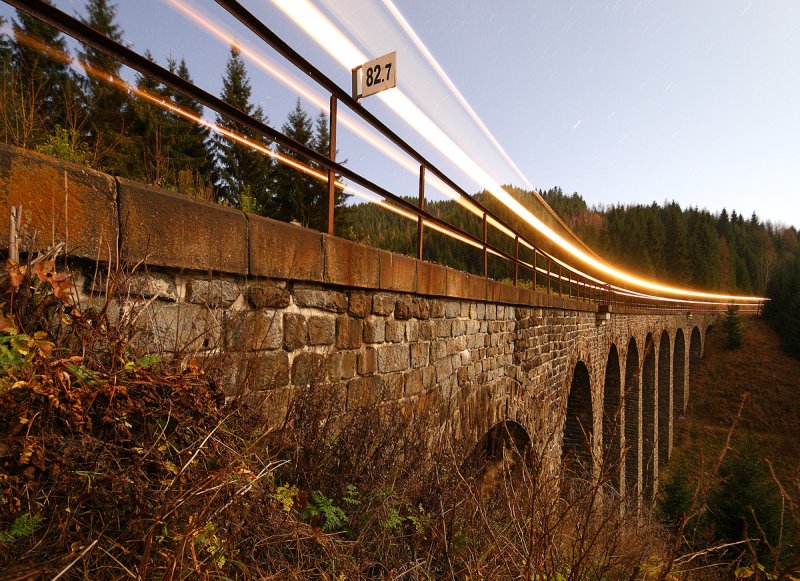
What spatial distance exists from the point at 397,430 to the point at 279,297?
4.36 ft

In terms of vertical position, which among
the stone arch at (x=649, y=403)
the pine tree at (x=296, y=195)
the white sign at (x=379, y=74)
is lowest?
the stone arch at (x=649, y=403)

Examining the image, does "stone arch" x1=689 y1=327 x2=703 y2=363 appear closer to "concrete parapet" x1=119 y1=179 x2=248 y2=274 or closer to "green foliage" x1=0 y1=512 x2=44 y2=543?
"concrete parapet" x1=119 y1=179 x2=248 y2=274

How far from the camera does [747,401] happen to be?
3828 cm

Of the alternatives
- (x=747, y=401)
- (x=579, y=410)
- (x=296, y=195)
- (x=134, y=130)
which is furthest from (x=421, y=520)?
(x=747, y=401)

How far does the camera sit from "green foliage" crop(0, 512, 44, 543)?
1304 mm

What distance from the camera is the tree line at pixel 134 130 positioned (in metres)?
4.39

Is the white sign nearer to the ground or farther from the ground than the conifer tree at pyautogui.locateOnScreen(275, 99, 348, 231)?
nearer to the ground

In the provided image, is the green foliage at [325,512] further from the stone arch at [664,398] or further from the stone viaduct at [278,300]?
A: the stone arch at [664,398]

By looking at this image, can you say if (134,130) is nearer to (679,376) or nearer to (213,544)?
(213,544)

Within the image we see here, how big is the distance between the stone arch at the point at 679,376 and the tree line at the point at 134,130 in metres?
28.7

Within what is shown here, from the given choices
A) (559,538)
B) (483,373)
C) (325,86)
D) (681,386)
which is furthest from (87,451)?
(681,386)

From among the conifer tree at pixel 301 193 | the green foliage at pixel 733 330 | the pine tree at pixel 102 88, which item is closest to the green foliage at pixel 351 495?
the pine tree at pixel 102 88

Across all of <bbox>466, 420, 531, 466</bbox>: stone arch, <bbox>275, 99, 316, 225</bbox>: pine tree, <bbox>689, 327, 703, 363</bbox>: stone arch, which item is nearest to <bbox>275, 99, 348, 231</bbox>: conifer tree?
<bbox>275, 99, 316, 225</bbox>: pine tree

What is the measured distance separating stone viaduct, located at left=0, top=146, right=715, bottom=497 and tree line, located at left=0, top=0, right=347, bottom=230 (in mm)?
982
